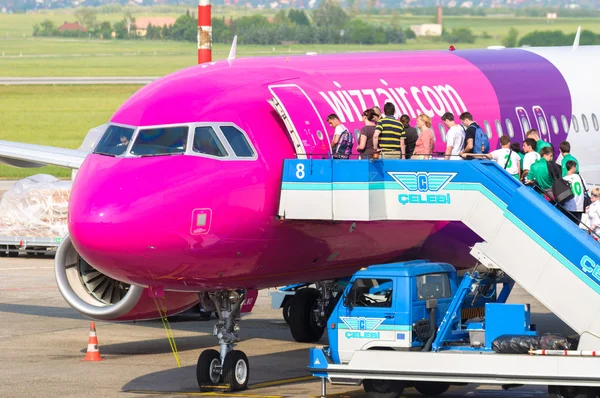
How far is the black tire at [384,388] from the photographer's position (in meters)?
18.2

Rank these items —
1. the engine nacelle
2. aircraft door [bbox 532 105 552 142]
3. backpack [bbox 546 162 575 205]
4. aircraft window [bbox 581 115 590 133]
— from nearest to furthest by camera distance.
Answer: backpack [bbox 546 162 575 205]
the engine nacelle
aircraft door [bbox 532 105 552 142]
aircraft window [bbox 581 115 590 133]

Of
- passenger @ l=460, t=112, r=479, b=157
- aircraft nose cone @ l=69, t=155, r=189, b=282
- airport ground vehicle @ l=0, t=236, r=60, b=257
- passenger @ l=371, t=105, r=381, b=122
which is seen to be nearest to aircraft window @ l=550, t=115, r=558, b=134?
passenger @ l=460, t=112, r=479, b=157

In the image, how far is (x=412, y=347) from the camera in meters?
18.2

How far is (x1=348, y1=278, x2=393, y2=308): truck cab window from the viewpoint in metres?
18.6

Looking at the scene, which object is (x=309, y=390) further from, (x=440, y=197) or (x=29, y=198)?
(x=29, y=198)

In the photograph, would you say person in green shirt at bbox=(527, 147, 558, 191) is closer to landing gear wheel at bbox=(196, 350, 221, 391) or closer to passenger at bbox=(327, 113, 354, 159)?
passenger at bbox=(327, 113, 354, 159)

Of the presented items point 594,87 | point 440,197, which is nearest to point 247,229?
point 440,197

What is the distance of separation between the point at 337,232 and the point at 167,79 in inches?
138

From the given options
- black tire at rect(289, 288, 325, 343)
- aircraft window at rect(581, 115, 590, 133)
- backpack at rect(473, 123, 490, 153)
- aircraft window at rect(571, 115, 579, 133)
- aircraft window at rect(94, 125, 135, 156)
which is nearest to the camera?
aircraft window at rect(94, 125, 135, 156)

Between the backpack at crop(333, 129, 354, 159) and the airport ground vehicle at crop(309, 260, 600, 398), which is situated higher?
the backpack at crop(333, 129, 354, 159)

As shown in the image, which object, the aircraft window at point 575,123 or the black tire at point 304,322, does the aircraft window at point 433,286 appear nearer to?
the black tire at point 304,322

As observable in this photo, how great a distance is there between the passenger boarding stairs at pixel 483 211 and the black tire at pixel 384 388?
2.11 metres

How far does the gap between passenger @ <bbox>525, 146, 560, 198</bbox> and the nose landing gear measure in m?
5.15

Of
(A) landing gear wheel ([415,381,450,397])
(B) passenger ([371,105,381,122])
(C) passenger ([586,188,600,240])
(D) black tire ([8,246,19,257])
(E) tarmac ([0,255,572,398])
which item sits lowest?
(D) black tire ([8,246,19,257])
